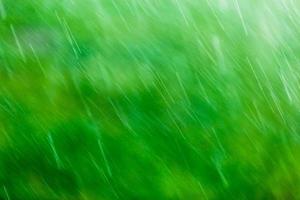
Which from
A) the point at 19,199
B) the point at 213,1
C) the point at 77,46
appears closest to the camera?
the point at 19,199

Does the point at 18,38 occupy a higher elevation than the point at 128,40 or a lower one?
higher

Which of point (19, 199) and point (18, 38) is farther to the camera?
point (18, 38)

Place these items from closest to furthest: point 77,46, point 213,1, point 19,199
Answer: point 19,199 < point 77,46 < point 213,1

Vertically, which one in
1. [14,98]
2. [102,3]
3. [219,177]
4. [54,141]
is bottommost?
[219,177]

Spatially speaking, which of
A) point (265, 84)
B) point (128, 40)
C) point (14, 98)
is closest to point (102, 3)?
point (128, 40)

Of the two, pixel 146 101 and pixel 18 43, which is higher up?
pixel 18 43

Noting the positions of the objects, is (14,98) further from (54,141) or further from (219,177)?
(219,177)

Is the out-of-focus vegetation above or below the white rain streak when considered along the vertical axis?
below

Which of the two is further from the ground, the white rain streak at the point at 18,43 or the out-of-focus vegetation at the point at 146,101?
the white rain streak at the point at 18,43
